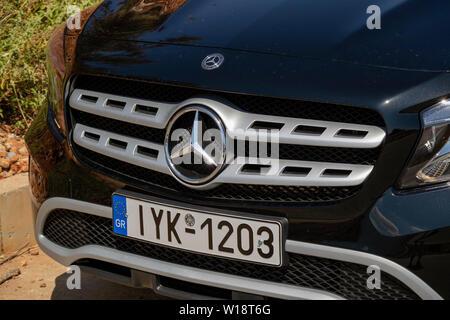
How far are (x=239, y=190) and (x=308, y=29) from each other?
550 mm

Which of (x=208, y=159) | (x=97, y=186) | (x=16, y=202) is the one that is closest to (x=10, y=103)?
(x=16, y=202)

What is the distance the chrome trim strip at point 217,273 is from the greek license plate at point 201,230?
61 mm

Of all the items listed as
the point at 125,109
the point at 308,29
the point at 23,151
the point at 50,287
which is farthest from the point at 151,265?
the point at 23,151

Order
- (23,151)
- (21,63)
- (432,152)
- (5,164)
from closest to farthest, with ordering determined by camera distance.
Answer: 1. (432,152)
2. (5,164)
3. (23,151)
4. (21,63)

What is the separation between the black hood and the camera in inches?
82.7

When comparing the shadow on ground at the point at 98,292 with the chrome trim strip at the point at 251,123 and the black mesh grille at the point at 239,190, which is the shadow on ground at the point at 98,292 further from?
the chrome trim strip at the point at 251,123

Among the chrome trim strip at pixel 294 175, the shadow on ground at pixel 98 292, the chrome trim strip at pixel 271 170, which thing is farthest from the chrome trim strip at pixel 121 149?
the shadow on ground at pixel 98 292

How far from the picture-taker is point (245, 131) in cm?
212

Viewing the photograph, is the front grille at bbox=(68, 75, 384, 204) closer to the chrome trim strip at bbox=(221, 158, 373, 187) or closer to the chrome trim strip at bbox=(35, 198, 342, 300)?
the chrome trim strip at bbox=(221, 158, 373, 187)

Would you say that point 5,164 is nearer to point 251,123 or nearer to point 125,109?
point 125,109

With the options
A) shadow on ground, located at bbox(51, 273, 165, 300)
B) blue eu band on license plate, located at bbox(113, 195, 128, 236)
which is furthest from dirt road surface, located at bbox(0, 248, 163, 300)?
blue eu band on license plate, located at bbox(113, 195, 128, 236)

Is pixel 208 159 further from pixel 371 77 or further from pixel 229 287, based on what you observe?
pixel 371 77

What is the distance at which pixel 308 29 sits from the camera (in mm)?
2262

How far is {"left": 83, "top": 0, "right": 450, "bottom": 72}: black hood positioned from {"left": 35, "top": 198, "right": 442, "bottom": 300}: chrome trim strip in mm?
556
